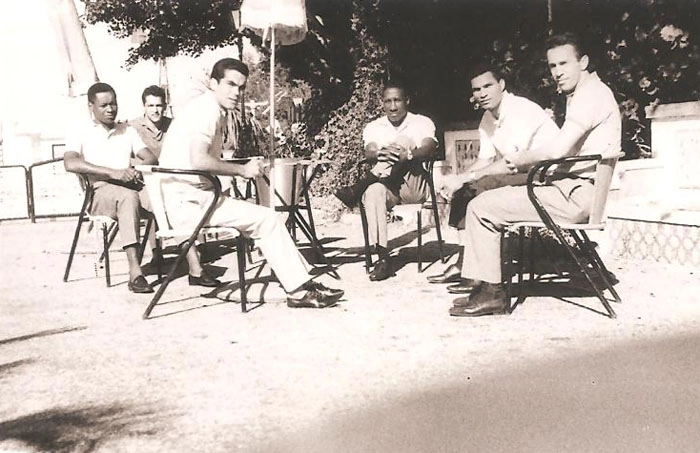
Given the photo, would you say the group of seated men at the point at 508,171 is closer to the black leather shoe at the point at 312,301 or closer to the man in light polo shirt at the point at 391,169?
the man in light polo shirt at the point at 391,169

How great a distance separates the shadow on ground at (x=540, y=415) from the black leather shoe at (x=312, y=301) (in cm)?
165

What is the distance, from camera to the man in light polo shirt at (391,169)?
19.7 feet

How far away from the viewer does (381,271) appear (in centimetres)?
595

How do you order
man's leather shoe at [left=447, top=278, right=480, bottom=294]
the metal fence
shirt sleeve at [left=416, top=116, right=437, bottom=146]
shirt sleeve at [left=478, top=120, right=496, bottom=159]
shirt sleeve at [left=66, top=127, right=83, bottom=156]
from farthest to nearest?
1. the metal fence
2. shirt sleeve at [left=416, top=116, right=437, bottom=146]
3. shirt sleeve at [left=66, top=127, right=83, bottom=156]
4. shirt sleeve at [left=478, top=120, right=496, bottom=159]
5. man's leather shoe at [left=447, top=278, right=480, bottom=294]

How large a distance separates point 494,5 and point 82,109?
5.04 meters

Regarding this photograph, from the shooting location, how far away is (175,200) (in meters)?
5.11

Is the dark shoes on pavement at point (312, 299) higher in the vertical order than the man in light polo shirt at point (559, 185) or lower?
lower

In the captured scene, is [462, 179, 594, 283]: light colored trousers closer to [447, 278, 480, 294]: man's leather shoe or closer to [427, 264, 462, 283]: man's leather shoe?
[447, 278, 480, 294]: man's leather shoe

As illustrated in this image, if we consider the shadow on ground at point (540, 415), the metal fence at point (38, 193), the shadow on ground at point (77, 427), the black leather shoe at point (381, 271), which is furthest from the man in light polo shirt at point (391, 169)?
the metal fence at point (38, 193)

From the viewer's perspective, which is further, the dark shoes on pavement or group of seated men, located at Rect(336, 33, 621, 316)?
the dark shoes on pavement

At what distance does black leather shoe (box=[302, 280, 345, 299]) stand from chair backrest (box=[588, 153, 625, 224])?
5.45ft

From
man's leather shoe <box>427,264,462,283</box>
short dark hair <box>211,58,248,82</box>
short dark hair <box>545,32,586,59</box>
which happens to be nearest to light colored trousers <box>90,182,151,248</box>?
short dark hair <box>211,58,248,82</box>

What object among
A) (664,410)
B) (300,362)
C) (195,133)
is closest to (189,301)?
(195,133)

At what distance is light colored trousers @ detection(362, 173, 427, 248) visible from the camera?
601 centimetres
